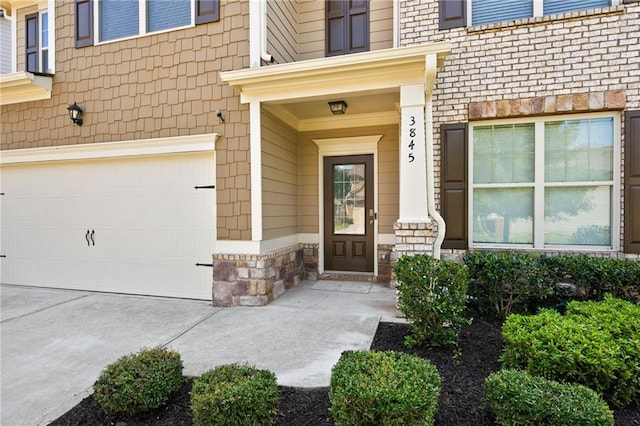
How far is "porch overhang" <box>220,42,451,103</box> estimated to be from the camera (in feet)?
12.4

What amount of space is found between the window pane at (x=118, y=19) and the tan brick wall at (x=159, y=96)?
19cm

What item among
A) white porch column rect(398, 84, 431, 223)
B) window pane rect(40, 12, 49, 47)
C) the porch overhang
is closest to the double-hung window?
the porch overhang

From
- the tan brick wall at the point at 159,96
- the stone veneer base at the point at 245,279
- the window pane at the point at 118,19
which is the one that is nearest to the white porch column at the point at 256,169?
the tan brick wall at the point at 159,96

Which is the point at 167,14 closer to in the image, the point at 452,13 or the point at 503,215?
the point at 452,13

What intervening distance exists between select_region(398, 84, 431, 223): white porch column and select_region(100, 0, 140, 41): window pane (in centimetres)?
423

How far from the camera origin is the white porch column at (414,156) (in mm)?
3975

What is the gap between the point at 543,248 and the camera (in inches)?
172

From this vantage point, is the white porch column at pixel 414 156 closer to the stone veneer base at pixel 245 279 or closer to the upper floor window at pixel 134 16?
the stone veneer base at pixel 245 279

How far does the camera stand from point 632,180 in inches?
157

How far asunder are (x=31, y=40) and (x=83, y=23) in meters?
2.46

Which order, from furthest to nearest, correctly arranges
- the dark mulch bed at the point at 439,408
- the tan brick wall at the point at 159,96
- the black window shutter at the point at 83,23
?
the black window shutter at the point at 83,23 < the tan brick wall at the point at 159,96 < the dark mulch bed at the point at 439,408

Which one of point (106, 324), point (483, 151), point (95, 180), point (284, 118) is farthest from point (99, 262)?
point (483, 151)

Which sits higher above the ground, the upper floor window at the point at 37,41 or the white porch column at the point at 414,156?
the upper floor window at the point at 37,41

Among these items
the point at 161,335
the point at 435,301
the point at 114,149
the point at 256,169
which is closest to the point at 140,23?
the point at 114,149
